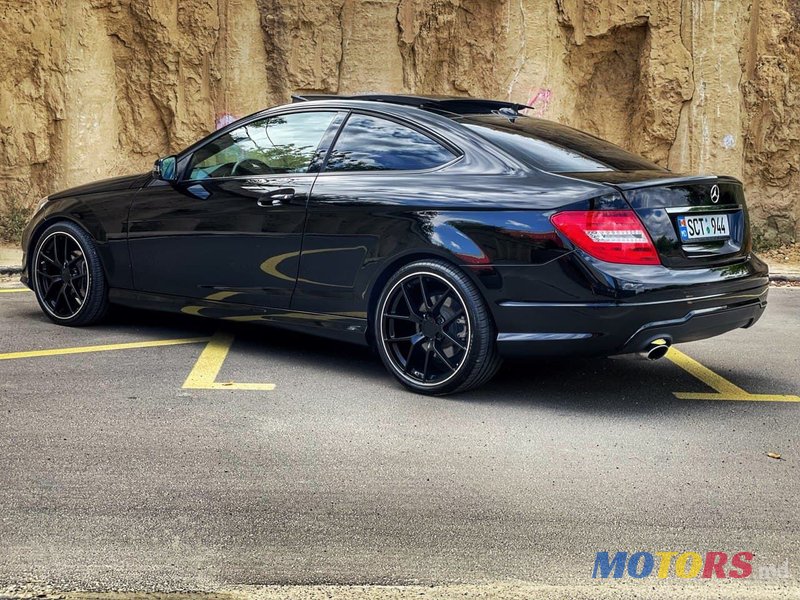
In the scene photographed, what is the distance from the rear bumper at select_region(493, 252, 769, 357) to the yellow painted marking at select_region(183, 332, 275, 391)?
56.6 inches

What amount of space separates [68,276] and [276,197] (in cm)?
196

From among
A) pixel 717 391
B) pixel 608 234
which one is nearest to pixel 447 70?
pixel 717 391

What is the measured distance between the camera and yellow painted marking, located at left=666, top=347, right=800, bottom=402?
19.1ft

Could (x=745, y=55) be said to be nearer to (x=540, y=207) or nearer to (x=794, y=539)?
(x=540, y=207)

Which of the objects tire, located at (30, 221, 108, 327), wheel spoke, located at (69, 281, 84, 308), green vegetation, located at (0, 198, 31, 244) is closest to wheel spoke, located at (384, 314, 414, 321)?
tire, located at (30, 221, 108, 327)

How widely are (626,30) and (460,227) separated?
10206 millimetres

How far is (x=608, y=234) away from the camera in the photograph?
16.9 feet

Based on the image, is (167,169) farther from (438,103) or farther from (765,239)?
(765,239)

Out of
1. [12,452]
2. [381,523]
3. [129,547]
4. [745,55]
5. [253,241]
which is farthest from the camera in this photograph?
[745,55]

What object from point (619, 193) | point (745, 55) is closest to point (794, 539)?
point (619, 193)

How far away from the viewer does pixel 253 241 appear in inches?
249

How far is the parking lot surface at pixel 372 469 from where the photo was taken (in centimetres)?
347

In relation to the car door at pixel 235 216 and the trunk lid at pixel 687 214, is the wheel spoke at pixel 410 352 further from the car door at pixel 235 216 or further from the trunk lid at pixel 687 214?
the trunk lid at pixel 687 214

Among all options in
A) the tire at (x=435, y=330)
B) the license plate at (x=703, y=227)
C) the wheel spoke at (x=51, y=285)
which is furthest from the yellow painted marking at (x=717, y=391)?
the wheel spoke at (x=51, y=285)
